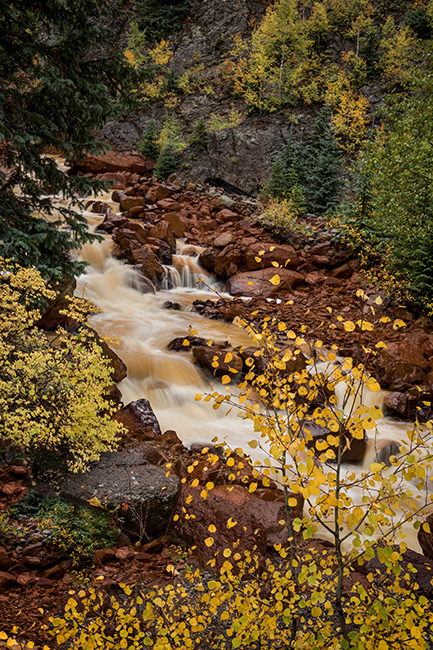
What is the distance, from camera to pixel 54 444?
402 cm

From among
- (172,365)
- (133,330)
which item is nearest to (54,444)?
(172,365)

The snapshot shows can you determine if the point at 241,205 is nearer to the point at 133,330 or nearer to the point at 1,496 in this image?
the point at 133,330

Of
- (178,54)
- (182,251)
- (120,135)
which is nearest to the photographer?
(182,251)

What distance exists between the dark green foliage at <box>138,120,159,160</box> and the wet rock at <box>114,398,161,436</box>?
1974 cm

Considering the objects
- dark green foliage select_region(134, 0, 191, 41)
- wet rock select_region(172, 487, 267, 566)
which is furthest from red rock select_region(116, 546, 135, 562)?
dark green foliage select_region(134, 0, 191, 41)

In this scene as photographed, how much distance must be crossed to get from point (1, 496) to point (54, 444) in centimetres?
64

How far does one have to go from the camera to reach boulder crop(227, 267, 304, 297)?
41.7ft

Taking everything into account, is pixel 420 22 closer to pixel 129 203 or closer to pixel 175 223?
pixel 175 223

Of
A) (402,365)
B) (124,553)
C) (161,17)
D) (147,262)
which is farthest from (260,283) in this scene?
(161,17)

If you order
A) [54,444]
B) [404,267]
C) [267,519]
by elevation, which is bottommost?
[267,519]

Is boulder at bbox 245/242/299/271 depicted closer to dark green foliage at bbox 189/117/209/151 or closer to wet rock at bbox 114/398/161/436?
wet rock at bbox 114/398/161/436

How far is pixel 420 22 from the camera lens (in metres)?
21.8

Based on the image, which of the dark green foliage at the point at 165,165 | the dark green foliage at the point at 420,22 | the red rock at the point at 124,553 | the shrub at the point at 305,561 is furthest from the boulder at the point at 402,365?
the dark green foliage at the point at 420,22

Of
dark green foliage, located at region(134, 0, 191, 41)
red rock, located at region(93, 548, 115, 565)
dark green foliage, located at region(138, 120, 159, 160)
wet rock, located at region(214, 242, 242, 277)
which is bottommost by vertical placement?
red rock, located at region(93, 548, 115, 565)
